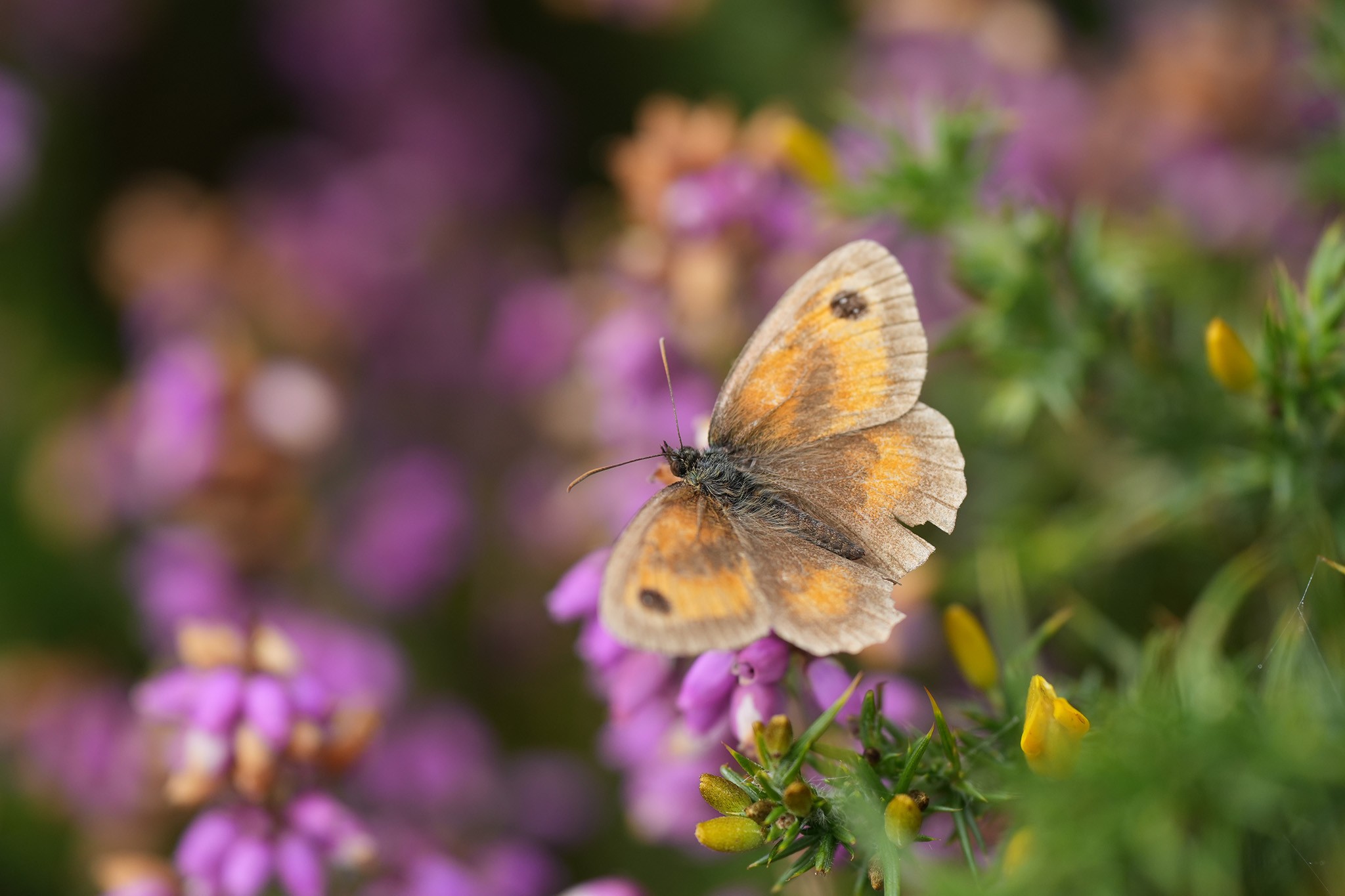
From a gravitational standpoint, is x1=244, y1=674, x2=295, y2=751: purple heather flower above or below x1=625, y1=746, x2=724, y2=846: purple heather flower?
above

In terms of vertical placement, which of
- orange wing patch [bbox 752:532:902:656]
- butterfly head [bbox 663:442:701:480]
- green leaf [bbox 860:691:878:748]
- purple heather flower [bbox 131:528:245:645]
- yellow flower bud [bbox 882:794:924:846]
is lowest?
yellow flower bud [bbox 882:794:924:846]

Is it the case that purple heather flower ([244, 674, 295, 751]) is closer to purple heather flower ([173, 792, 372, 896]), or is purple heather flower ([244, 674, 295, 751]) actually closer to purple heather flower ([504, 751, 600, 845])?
purple heather flower ([173, 792, 372, 896])

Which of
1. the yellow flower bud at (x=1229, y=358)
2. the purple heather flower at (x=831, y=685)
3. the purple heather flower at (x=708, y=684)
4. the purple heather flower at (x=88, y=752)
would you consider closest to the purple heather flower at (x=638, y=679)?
the purple heather flower at (x=708, y=684)

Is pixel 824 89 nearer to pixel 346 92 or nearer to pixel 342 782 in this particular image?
pixel 346 92

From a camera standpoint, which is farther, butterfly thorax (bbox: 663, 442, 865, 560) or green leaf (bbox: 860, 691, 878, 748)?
butterfly thorax (bbox: 663, 442, 865, 560)

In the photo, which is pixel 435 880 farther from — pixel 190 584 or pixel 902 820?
pixel 190 584

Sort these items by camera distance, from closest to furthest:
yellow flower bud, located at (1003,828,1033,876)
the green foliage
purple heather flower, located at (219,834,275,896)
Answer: the green foliage < yellow flower bud, located at (1003,828,1033,876) < purple heather flower, located at (219,834,275,896)

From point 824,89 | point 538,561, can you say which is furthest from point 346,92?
point 538,561

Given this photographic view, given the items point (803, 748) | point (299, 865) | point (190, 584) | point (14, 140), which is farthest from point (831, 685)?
point (14, 140)

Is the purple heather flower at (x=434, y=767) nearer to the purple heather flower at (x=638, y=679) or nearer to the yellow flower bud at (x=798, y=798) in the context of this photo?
the purple heather flower at (x=638, y=679)

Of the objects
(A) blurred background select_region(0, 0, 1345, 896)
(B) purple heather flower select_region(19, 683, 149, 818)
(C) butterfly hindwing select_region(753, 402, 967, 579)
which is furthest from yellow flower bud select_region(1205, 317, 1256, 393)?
(B) purple heather flower select_region(19, 683, 149, 818)
